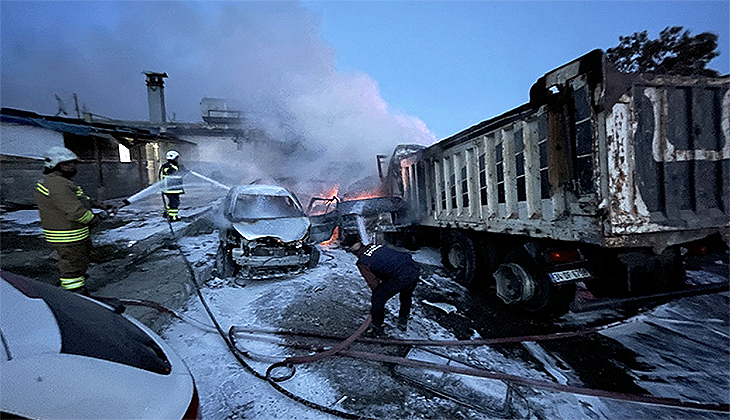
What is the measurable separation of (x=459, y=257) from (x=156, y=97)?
2274cm

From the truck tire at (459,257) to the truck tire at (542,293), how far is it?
1.11 m

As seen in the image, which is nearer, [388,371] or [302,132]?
[388,371]

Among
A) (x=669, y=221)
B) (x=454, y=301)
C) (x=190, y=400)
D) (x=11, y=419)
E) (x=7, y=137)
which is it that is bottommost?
(x=454, y=301)

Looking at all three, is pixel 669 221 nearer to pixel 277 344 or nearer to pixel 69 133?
pixel 277 344

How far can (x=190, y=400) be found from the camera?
1385mm

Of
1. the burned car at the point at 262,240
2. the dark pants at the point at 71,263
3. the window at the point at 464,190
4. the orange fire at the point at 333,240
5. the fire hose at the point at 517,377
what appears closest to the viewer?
the fire hose at the point at 517,377


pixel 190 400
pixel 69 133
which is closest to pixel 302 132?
pixel 69 133

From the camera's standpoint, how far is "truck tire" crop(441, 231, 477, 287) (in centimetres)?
553

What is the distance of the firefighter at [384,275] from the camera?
3.55 meters

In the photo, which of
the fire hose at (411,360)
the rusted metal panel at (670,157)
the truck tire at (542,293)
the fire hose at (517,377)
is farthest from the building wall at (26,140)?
the rusted metal panel at (670,157)

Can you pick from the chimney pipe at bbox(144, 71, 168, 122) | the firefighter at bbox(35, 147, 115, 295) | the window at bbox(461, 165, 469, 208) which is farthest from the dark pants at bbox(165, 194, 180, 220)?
the chimney pipe at bbox(144, 71, 168, 122)

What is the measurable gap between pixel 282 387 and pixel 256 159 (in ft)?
65.2

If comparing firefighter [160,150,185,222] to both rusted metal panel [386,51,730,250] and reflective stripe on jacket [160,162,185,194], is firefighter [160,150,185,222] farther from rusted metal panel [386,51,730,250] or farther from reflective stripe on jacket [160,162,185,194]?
rusted metal panel [386,51,730,250]

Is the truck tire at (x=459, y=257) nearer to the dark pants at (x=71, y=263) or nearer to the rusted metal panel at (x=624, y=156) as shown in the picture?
the rusted metal panel at (x=624, y=156)
